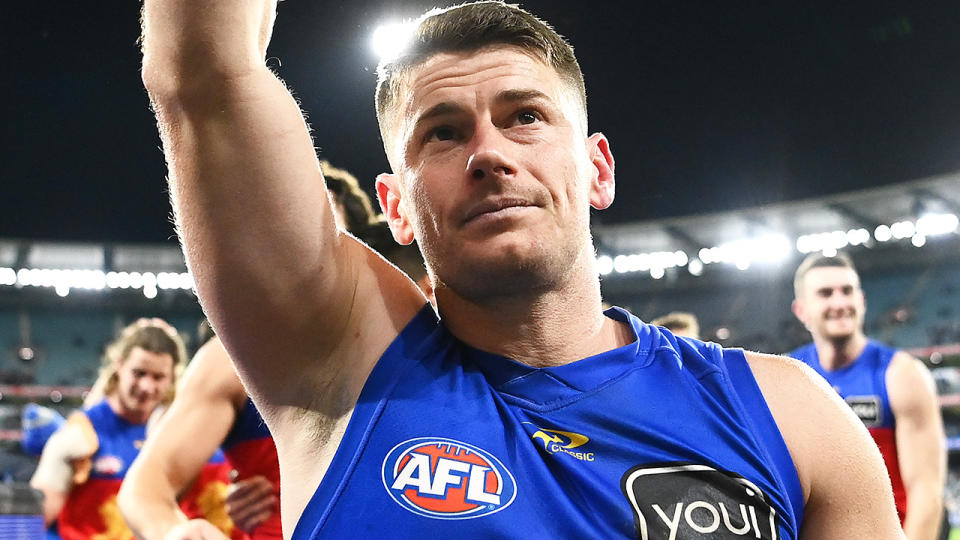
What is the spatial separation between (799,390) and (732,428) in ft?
0.62

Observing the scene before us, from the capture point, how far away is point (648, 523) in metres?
1.36

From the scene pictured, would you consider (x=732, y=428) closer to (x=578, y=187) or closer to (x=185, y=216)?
(x=578, y=187)

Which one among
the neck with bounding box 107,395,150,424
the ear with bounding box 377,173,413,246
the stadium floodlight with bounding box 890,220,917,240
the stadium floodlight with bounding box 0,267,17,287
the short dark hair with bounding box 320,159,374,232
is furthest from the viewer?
the stadium floodlight with bounding box 0,267,17,287

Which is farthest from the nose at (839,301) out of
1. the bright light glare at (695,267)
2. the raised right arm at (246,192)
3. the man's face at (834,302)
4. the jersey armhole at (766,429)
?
the bright light glare at (695,267)

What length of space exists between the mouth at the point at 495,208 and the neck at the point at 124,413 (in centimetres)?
464

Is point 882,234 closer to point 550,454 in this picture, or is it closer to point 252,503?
point 252,503

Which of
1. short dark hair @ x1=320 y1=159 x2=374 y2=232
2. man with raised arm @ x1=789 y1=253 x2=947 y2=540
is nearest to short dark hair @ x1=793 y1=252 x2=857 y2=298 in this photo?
man with raised arm @ x1=789 y1=253 x2=947 y2=540

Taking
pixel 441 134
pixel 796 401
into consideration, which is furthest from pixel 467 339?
pixel 796 401

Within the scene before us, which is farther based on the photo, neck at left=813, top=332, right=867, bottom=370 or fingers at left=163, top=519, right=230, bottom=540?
neck at left=813, top=332, right=867, bottom=370

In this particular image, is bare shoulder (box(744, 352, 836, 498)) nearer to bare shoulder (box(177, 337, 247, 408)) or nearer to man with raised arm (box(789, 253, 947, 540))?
bare shoulder (box(177, 337, 247, 408))

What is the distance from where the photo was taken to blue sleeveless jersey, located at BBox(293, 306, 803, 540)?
1.32 m

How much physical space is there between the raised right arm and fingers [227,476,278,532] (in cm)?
174

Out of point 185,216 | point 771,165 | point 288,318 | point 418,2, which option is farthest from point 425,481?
point 771,165

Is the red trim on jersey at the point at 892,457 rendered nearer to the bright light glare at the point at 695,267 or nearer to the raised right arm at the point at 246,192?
the raised right arm at the point at 246,192
